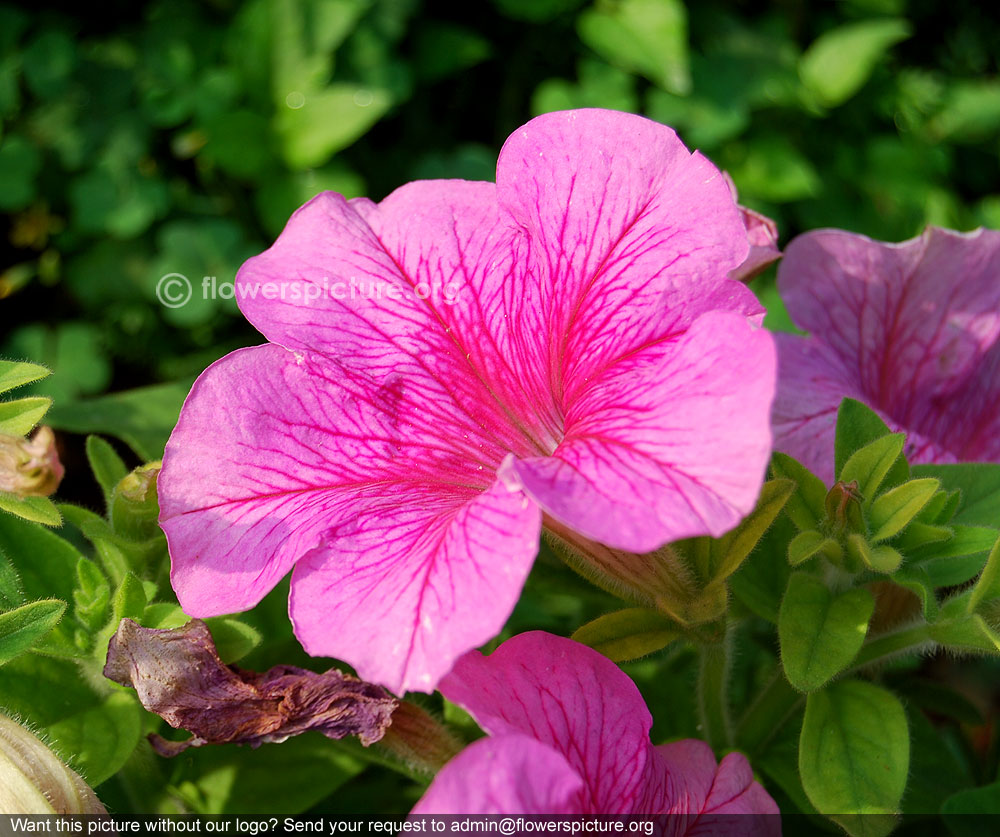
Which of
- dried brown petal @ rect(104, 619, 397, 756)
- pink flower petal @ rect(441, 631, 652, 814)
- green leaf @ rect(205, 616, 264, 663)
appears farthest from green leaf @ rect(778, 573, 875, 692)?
green leaf @ rect(205, 616, 264, 663)

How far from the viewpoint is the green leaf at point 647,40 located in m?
2.48

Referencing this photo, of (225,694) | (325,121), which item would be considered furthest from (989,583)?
(325,121)

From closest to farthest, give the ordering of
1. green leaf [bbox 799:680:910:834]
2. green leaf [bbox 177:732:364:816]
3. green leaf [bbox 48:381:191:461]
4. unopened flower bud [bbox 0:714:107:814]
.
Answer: unopened flower bud [bbox 0:714:107:814] < green leaf [bbox 799:680:910:834] < green leaf [bbox 177:732:364:816] < green leaf [bbox 48:381:191:461]

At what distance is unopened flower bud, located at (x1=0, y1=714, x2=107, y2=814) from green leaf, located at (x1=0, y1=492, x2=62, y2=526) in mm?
218

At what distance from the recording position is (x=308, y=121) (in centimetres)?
229

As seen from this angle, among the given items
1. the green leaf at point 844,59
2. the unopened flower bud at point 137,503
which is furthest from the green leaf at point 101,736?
the green leaf at point 844,59

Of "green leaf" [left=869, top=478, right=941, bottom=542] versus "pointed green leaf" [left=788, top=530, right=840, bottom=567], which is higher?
"green leaf" [left=869, top=478, right=941, bottom=542]

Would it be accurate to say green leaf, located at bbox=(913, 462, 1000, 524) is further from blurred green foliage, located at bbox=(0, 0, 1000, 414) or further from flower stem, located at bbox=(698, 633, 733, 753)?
blurred green foliage, located at bbox=(0, 0, 1000, 414)

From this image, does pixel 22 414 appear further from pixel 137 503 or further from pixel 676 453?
pixel 676 453

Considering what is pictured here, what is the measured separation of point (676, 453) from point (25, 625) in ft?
→ 2.29

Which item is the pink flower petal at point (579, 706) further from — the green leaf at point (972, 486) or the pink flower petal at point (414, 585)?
the green leaf at point (972, 486)

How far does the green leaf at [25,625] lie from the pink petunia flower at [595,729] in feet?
1.42

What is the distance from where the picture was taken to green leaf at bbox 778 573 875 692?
A: 105 cm

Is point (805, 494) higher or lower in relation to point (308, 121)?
lower
